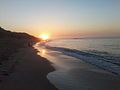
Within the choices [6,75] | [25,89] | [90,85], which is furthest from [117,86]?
[6,75]

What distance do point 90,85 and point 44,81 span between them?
3.15m

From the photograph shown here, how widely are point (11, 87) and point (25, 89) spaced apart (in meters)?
0.93

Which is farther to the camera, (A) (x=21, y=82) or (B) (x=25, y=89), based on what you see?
(A) (x=21, y=82)

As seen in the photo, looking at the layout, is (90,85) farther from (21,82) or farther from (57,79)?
(21,82)

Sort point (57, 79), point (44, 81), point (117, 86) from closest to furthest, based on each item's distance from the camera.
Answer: point (117, 86), point (44, 81), point (57, 79)

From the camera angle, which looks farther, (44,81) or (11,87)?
(44,81)

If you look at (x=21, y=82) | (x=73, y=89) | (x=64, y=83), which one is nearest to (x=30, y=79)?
(x=21, y=82)

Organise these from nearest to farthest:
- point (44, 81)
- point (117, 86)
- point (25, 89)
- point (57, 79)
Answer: point (25, 89), point (117, 86), point (44, 81), point (57, 79)

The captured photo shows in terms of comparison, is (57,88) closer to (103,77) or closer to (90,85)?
(90,85)

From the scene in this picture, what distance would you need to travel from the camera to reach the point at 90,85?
13695 millimetres

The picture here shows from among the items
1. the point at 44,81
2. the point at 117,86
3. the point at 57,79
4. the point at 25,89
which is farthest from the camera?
the point at 57,79

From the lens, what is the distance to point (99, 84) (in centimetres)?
1405

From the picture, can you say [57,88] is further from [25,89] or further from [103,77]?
[103,77]

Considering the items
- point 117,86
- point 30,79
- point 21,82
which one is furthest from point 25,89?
point 117,86
